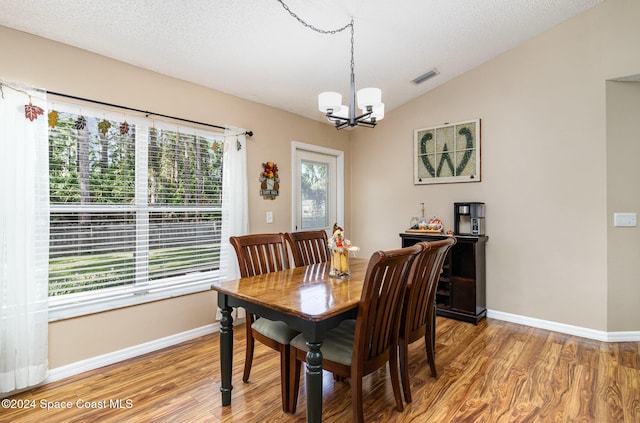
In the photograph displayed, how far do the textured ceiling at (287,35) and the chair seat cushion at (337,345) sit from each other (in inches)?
88.4

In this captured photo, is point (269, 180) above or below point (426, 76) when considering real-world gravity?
below

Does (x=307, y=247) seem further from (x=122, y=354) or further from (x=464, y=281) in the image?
(x=464, y=281)

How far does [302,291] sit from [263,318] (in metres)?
0.38

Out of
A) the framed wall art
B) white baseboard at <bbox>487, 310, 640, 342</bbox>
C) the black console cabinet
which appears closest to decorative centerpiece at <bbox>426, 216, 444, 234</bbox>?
the black console cabinet

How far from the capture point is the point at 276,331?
1992 mm

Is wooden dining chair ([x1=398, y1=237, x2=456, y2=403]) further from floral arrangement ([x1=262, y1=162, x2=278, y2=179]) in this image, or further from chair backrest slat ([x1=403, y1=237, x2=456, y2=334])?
→ floral arrangement ([x1=262, y1=162, x2=278, y2=179])

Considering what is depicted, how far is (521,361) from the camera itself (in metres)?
2.57

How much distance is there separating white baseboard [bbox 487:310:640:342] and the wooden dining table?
213 cm

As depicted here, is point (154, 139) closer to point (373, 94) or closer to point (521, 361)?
point (373, 94)

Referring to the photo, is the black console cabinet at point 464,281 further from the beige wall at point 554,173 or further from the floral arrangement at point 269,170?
the floral arrangement at point 269,170

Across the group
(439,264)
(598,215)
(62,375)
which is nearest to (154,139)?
(62,375)

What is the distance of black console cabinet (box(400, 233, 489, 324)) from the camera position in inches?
134

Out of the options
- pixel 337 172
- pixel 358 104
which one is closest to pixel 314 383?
pixel 358 104

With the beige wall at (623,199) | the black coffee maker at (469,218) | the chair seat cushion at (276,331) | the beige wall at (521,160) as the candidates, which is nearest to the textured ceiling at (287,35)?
the beige wall at (521,160)
